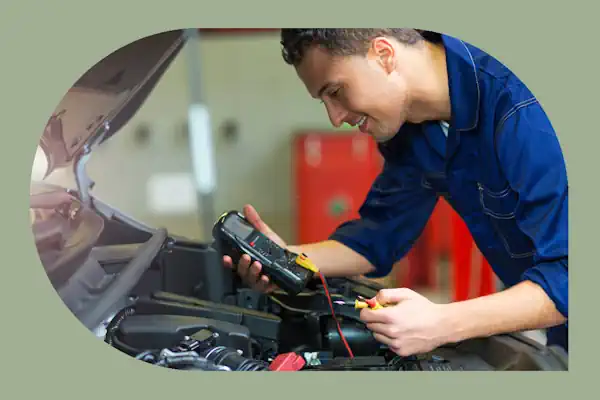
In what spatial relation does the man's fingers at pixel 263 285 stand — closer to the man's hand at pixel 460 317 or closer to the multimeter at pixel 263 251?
the multimeter at pixel 263 251

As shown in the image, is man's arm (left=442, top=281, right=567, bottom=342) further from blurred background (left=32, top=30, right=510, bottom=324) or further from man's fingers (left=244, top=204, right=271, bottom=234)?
man's fingers (left=244, top=204, right=271, bottom=234)

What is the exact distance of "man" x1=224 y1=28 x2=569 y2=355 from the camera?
1140 mm

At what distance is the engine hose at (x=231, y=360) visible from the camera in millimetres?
1219

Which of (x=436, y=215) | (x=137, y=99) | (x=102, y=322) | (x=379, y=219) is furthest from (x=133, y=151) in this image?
(x=436, y=215)

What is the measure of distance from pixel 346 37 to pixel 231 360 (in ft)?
2.23

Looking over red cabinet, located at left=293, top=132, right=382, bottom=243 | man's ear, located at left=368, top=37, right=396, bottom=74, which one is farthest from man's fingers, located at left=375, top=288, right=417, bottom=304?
man's ear, located at left=368, top=37, right=396, bottom=74

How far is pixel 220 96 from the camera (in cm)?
129

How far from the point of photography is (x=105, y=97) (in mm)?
1271

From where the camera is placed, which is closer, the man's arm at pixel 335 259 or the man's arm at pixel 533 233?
the man's arm at pixel 533 233

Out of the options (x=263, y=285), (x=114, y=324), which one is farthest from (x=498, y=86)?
(x=114, y=324)

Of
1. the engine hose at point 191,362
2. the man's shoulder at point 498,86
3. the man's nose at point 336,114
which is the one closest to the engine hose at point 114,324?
the engine hose at point 191,362

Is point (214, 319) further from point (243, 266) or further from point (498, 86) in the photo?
point (498, 86)

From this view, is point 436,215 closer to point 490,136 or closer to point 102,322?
point 490,136

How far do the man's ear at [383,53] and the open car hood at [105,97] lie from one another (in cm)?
39
